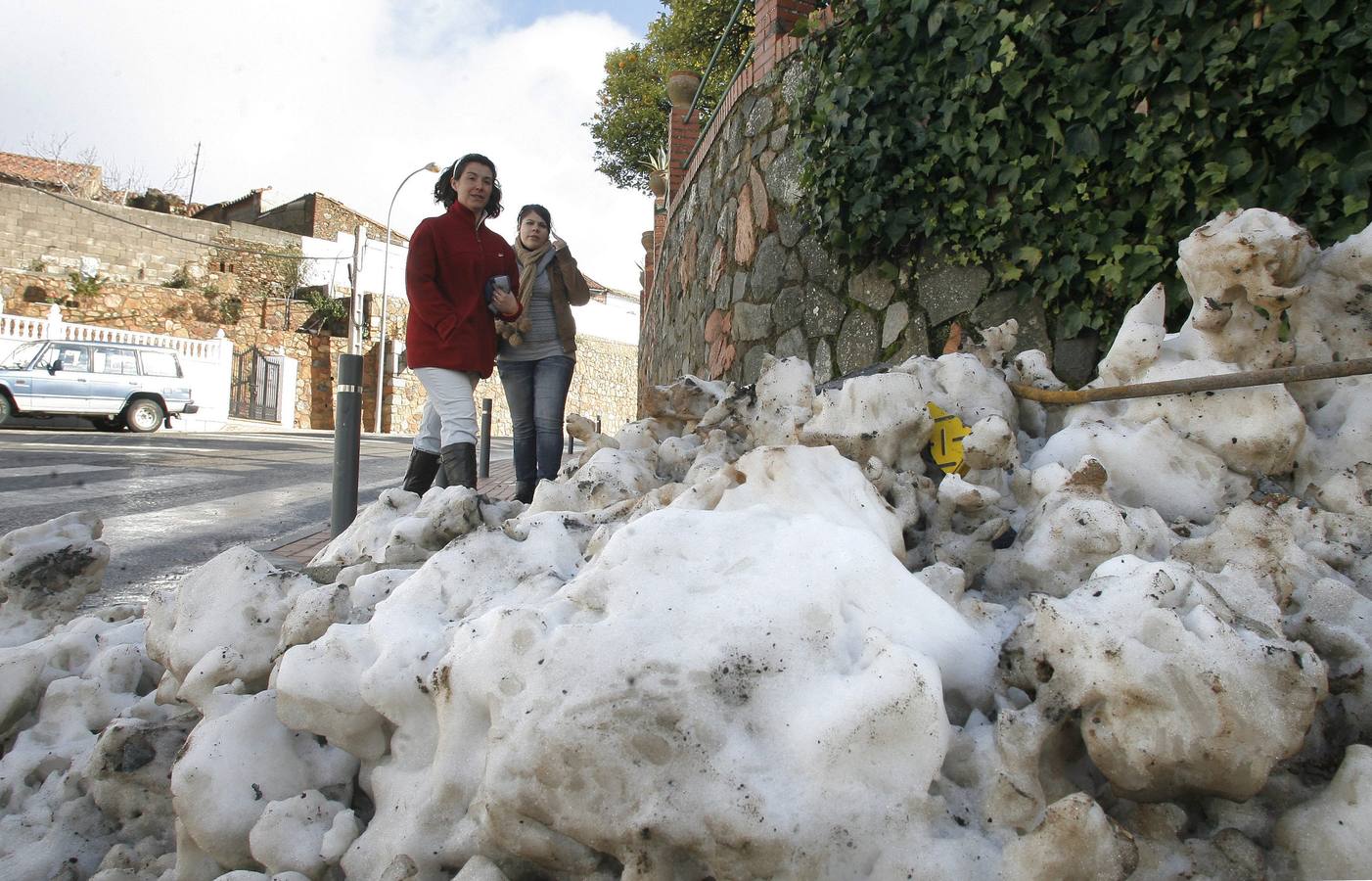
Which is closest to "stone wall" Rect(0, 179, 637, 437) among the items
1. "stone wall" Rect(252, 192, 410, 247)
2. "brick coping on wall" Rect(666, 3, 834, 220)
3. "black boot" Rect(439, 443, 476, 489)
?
"stone wall" Rect(252, 192, 410, 247)

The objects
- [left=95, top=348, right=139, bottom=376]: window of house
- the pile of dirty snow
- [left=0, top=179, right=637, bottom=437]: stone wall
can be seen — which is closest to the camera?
the pile of dirty snow

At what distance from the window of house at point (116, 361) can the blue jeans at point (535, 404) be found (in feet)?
46.3

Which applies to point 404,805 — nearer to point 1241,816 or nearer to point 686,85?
point 1241,816

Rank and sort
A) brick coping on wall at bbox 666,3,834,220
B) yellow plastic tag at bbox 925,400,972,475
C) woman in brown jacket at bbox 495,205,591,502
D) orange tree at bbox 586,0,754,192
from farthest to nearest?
1. orange tree at bbox 586,0,754,192
2. brick coping on wall at bbox 666,3,834,220
3. woman in brown jacket at bbox 495,205,591,502
4. yellow plastic tag at bbox 925,400,972,475

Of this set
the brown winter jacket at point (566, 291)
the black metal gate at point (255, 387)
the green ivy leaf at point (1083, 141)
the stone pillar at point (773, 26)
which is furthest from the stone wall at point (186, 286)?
the green ivy leaf at point (1083, 141)

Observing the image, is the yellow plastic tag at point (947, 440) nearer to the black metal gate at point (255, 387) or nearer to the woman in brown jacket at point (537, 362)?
the woman in brown jacket at point (537, 362)

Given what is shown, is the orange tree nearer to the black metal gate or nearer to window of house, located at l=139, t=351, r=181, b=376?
window of house, located at l=139, t=351, r=181, b=376

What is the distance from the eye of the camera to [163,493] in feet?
21.2

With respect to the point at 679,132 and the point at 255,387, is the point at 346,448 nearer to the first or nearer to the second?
the point at 679,132

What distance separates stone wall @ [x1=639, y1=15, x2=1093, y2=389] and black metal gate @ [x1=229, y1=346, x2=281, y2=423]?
18749 mm

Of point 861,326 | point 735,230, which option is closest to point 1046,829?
point 861,326

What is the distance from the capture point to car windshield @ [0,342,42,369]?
1405 cm

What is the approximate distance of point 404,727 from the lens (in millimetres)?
1362

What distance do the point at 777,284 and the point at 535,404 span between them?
1.82 meters
